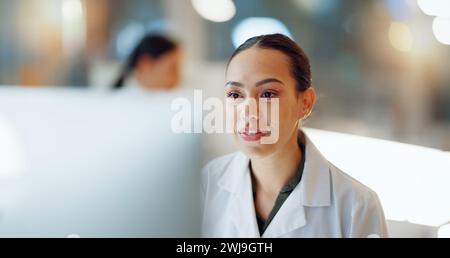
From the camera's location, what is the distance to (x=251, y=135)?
3.90ft

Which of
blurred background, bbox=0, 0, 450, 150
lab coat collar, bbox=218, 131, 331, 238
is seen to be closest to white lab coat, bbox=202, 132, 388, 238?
lab coat collar, bbox=218, 131, 331, 238

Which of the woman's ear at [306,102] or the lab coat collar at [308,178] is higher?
the woman's ear at [306,102]

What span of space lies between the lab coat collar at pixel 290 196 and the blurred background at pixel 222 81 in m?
0.04

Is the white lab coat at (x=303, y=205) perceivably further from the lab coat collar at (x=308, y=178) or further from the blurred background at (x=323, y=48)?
the blurred background at (x=323, y=48)

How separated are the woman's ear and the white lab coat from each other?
0.04 meters

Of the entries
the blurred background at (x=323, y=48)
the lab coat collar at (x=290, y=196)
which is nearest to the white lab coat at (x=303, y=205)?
the lab coat collar at (x=290, y=196)

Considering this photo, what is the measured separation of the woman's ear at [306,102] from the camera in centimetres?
117

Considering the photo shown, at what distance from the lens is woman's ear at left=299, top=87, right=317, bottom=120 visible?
117cm

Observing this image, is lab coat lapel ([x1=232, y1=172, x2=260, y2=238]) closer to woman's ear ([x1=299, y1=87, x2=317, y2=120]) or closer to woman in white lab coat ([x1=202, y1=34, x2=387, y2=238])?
woman in white lab coat ([x1=202, y1=34, x2=387, y2=238])

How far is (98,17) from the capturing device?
4.00 ft

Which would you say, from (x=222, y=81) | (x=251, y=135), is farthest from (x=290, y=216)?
(x=222, y=81)

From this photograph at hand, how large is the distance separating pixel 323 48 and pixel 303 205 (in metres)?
0.32

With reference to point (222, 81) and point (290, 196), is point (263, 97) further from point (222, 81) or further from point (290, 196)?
point (290, 196)
